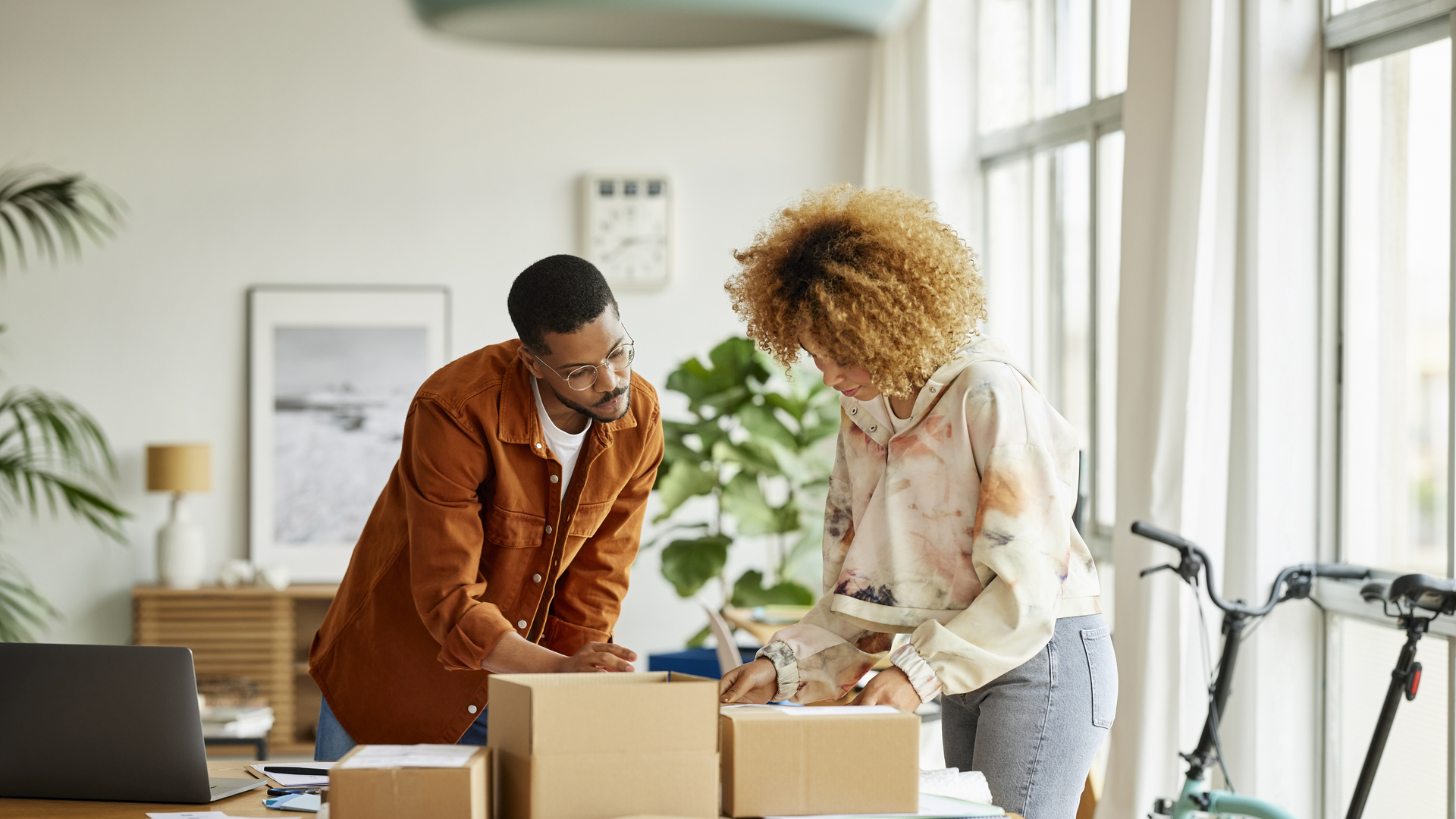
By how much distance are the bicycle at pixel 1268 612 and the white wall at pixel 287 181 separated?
2941 millimetres

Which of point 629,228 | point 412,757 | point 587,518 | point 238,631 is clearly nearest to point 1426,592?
point 587,518

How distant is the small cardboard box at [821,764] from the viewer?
1293 millimetres

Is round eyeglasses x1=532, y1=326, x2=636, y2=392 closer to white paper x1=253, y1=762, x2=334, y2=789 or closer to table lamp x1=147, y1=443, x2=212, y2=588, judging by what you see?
white paper x1=253, y1=762, x2=334, y2=789

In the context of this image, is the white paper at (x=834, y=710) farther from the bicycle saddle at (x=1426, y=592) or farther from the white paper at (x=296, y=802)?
the bicycle saddle at (x=1426, y=592)

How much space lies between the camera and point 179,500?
4.81m

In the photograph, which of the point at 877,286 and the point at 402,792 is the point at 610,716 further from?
the point at 877,286

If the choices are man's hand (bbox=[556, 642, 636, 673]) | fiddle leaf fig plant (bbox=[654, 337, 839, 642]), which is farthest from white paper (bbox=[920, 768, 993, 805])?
fiddle leaf fig plant (bbox=[654, 337, 839, 642])

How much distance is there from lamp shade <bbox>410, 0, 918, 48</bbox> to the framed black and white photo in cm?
450

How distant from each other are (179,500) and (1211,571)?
3881 mm

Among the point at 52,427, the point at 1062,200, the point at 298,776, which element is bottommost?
the point at 298,776

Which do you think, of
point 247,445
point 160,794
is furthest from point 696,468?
point 160,794

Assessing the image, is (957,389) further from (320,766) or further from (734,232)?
(734,232)

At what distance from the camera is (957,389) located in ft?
4.94

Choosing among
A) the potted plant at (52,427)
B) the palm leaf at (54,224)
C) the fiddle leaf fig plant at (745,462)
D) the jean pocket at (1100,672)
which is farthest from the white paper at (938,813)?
the palm leaf at (54,224)
